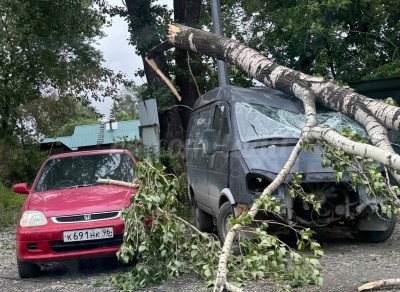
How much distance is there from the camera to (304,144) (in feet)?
21.1

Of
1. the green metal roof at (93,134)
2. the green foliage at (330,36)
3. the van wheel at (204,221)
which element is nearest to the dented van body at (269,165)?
the van wheel at (204,221)

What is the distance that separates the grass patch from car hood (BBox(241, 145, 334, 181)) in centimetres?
786

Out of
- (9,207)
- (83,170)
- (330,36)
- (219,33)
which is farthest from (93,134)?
(83,170)

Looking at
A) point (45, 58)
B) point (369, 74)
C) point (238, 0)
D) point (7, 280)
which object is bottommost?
→ point (7, 280)

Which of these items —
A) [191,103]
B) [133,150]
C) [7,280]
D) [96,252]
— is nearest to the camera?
[96,252]

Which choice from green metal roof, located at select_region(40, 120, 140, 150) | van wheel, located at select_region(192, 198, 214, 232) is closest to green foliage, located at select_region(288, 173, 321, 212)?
van wheel, located at select_region(192, 198, 214, 232)

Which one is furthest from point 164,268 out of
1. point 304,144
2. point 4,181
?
point 4,181

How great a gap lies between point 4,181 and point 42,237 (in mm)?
14174

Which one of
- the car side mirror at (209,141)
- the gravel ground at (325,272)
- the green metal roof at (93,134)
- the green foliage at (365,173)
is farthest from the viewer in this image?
the green metal roof at (93,134)

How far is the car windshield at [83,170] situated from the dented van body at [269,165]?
3.80 ft

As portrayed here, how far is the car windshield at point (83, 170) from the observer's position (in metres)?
8.10

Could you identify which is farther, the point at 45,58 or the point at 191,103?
the point at 45,58

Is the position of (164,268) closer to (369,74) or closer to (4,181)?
(369,74)

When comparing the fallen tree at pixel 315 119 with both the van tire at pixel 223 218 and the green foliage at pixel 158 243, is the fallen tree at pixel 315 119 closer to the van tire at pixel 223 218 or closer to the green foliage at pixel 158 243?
the green foliage at pixel 158 243
